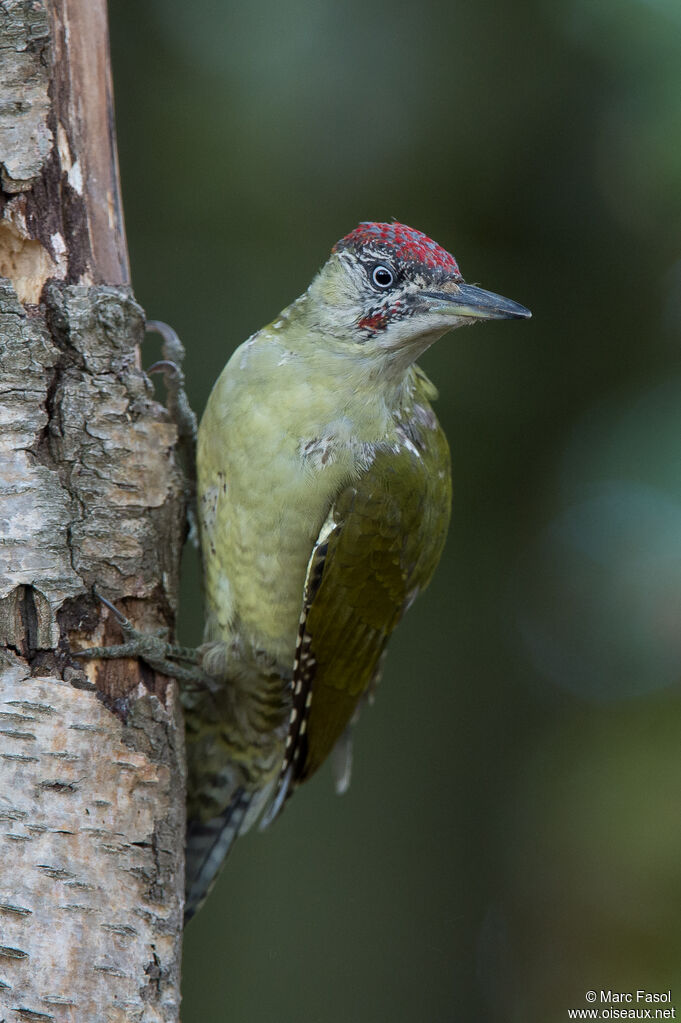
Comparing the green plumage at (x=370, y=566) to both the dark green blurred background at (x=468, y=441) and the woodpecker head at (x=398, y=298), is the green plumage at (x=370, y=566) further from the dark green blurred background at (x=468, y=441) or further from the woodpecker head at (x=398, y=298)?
the dark green blurred background at (x=468, y=441)

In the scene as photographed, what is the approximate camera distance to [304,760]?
2.92 meters

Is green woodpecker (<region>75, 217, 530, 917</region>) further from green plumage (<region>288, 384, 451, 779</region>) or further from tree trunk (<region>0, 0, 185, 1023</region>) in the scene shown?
tree trunk (<region>0, 0, 185, 1023</region>)

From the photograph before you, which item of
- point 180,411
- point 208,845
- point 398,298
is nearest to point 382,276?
point 398,298

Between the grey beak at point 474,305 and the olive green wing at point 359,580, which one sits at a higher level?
the grey beak at point 474,305

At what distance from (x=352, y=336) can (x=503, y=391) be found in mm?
1197

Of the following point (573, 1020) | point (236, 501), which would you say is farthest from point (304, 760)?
point (573, 1020)

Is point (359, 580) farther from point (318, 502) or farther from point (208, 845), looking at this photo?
point (208, 845)

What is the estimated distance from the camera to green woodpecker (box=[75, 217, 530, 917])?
2705mm

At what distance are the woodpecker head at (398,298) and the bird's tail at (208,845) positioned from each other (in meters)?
1.47

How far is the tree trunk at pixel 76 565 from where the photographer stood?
76.4 inches

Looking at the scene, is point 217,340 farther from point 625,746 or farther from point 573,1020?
point 573,1020

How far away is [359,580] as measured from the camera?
9.23 ft

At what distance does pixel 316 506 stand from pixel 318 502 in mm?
12

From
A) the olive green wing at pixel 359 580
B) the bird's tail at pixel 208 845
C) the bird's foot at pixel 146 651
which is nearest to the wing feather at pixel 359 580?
the olive green wing at pixel 359 580
